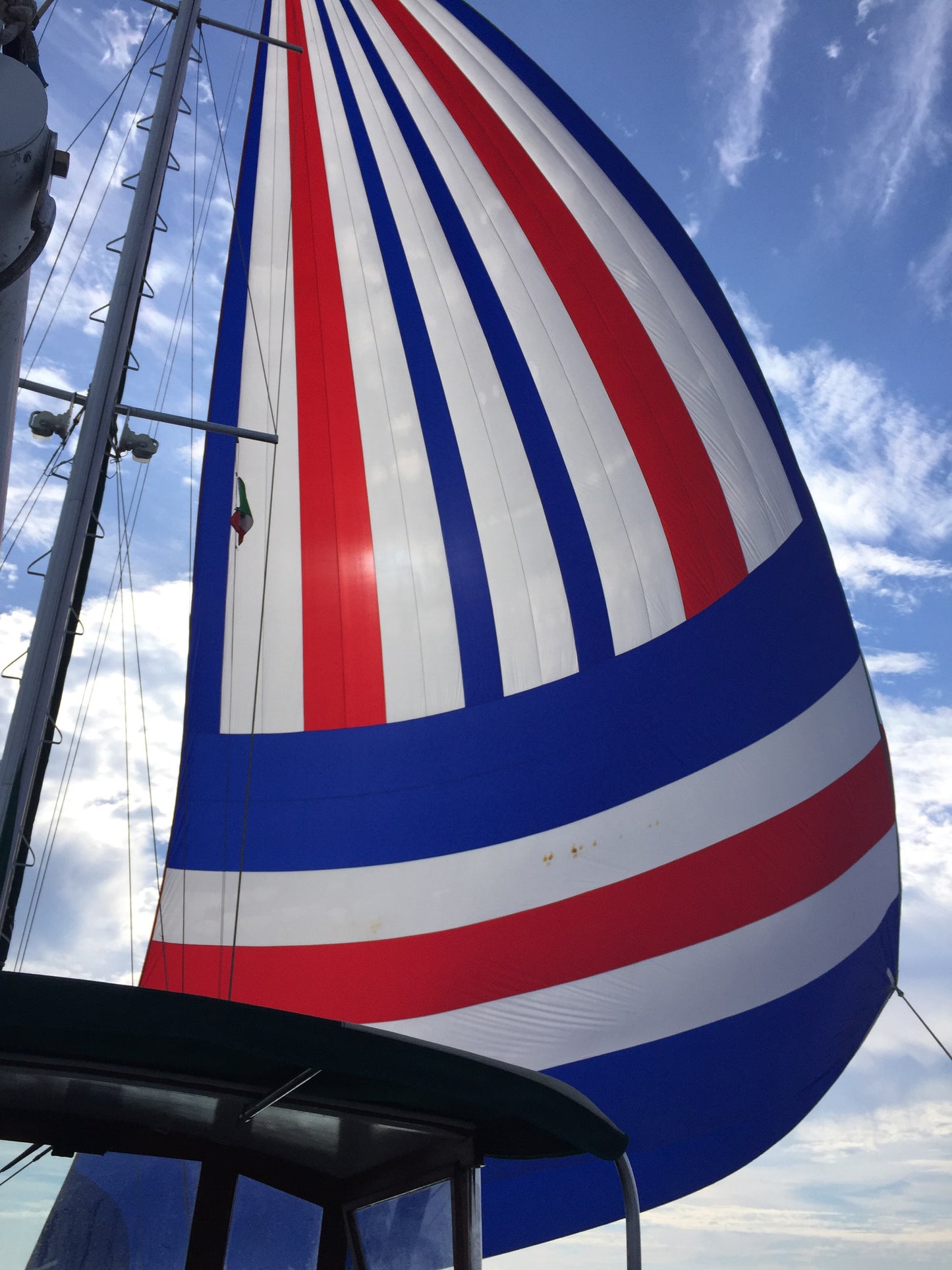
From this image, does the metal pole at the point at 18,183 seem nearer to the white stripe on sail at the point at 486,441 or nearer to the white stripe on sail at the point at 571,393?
the white stripe on sail at the point at 486,441

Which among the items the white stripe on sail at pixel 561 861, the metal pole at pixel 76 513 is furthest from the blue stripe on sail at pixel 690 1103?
the metal pole at pixel 76 513

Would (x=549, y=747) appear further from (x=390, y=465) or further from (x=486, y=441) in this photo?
(x=390, y=465)

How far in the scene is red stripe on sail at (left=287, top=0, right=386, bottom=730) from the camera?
21.1 ft

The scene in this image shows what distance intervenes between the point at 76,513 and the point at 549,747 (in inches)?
111

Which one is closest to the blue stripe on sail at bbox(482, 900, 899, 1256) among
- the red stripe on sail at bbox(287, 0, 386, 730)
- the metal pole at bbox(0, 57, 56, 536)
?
the red stripe on sail at bbox(287, 0, 386, 730)

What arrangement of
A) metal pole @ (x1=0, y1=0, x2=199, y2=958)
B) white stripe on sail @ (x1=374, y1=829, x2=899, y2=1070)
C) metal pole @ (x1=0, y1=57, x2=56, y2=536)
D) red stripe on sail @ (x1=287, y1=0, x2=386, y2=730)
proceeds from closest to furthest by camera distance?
metal pole @ (x1=0, y1=57, x2=56, y2=536) → metal pole @ (x1=0, y1=0, x2=199, y2=958) → white stripe on sail @ (x1=374, y1=829, x2=899, y2=1070) → red stripe on sail @ (x1=287, y1=0, x2=386, y2=730)

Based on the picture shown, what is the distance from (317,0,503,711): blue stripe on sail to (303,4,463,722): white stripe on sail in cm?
5

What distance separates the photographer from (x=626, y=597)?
6.07 meters

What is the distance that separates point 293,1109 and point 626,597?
4.05m

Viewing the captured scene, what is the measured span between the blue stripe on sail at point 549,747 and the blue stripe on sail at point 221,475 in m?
0.59

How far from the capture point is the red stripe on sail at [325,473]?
253 inches

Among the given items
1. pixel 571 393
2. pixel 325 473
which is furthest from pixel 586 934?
pixel 325 473

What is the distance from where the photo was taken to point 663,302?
6484 mm

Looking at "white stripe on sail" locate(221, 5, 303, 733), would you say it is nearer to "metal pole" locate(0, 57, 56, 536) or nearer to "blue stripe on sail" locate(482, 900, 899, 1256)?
"blue stripe on sail" locate(482, 900, 899, 1256)
